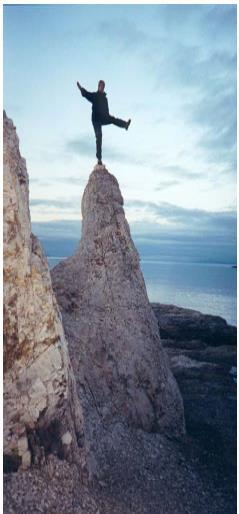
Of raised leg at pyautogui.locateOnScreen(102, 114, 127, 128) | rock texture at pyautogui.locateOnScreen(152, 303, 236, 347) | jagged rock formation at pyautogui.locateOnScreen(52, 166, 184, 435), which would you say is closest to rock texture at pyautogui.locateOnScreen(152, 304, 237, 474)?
rock texture at pyautogui.locateOnScreen(152, 303, 236, 347)

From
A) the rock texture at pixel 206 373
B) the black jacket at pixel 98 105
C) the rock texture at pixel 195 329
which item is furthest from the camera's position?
the rock texture at pixel 195 329

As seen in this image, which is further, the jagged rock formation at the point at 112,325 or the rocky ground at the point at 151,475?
the jagged rock formation at the point at 112,325

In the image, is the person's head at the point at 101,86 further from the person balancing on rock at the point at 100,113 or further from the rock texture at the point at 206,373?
the rock texture at the point at 206,373

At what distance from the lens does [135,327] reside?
47.5 feet

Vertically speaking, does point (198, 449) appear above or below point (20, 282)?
below

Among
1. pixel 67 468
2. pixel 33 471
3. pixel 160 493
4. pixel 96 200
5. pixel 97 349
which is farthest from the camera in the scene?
pixel 96 200

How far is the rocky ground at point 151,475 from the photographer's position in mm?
8703

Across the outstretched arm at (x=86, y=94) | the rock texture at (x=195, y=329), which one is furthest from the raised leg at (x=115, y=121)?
the rock texture at (x=195, y=329)

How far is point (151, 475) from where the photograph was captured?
12.0m

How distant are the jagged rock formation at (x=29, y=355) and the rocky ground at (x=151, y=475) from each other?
53 centimetres

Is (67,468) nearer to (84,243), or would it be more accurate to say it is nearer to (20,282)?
(20,282)

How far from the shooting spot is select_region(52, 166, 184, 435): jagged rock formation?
1330 cm

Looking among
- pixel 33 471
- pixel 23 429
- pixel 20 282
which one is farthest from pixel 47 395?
pixel 20 282

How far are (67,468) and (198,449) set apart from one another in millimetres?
6981
